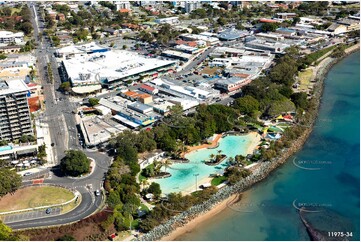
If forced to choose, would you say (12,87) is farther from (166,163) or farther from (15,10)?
(15,10)

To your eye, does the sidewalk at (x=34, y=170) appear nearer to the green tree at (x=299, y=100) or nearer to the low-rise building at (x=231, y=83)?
the low-rise building at (x=231, y=83)

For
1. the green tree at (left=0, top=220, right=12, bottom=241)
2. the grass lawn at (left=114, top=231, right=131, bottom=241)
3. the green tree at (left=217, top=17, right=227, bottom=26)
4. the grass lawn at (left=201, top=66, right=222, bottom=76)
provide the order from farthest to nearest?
1. the green tree at (left=217, top=17, right=227, bottom=26)
2. the grass lawn at (left=201, top=66, right=222, bottom=76)
3. the grass lawn at (left=114, top=231, right=131, bottom=241)
4. the green tree at (left=0, top=220, right=12, bottom=241)

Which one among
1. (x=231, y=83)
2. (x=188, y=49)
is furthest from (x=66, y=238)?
(x=188, y=49)

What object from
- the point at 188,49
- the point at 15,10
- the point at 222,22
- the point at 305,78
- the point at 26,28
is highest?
the point at 15,10

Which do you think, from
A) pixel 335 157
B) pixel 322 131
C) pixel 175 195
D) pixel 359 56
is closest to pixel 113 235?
pixel 175 195

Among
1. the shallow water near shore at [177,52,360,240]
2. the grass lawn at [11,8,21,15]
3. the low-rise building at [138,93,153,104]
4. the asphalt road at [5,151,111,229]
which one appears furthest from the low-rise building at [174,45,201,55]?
the grass lawn at [11,8,21,15]

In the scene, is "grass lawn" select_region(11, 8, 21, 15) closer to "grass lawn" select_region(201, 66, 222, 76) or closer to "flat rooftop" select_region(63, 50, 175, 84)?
"flat rooftop" select_region(63, 50, 175, 84)

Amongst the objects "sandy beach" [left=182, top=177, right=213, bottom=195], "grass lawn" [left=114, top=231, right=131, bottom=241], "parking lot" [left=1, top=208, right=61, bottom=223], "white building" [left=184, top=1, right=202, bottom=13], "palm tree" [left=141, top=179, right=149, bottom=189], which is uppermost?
"white building" [left=184, top=1, right=202, bottom=13]

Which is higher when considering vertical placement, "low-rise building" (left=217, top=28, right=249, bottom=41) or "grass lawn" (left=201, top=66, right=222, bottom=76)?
"low-rise building" (left=217, top=28, right=249, bottom=41)
